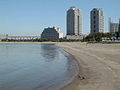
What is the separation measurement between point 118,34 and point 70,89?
13265cm

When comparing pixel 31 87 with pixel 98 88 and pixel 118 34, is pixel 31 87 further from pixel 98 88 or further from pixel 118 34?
pixel 118 34

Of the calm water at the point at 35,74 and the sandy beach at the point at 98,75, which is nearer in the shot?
the sandy beach at the point at 98,75

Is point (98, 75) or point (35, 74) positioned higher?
point (98, 75)

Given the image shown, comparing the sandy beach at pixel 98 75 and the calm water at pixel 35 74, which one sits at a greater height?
the sandy beach at pixel 98 75

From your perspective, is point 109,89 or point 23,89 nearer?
point 109,89

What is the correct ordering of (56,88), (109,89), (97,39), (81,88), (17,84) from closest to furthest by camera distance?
1. (109,89)
2. (81,88)
3. (56,88)
4. (17,84)
5. (97,39)

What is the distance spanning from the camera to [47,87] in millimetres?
12695

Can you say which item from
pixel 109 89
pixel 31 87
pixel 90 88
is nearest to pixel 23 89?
pixel 31 87

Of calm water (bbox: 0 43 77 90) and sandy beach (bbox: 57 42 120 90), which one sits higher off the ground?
sandy beach (bbox: 57 42 120 90)

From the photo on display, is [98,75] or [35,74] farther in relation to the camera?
[35,74]

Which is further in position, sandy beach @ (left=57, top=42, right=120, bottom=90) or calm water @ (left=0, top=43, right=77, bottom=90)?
calm water @ (left=0, top=43, right=77, bottom=90)

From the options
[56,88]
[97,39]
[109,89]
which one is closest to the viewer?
[109,89]

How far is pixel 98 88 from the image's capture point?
1116cm

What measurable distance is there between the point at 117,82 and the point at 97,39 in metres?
120
